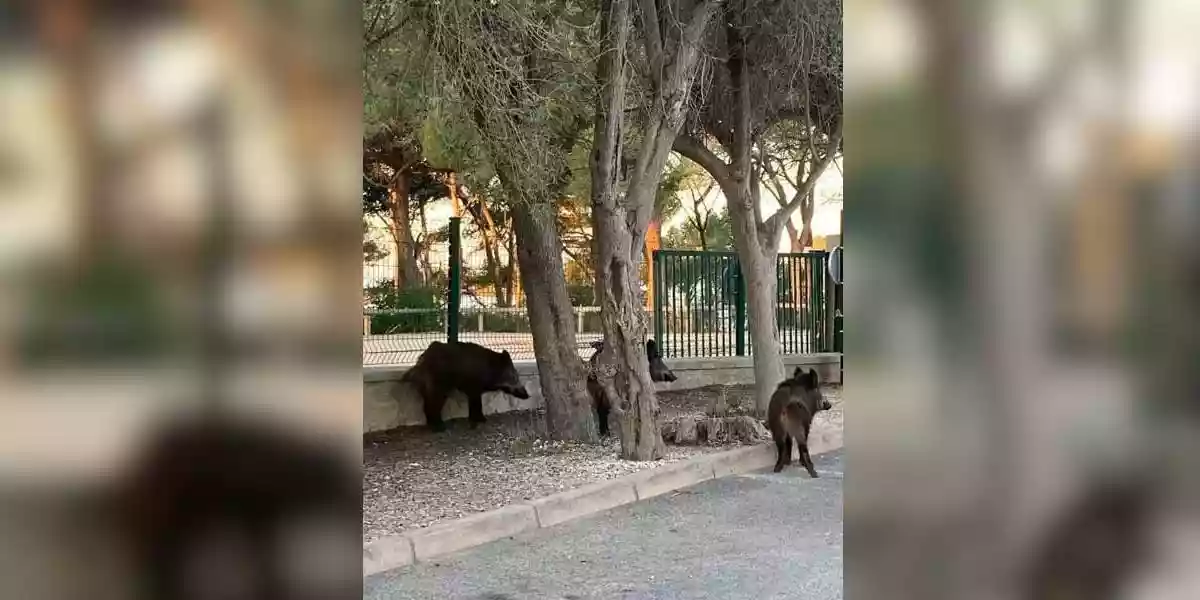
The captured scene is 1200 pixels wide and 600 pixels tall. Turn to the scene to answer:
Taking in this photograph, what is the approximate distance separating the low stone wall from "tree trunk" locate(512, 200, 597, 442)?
1701 millimetres

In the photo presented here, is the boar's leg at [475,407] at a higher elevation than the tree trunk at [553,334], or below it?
below

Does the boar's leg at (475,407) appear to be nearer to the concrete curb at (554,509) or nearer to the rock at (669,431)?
the rock at (669,431)

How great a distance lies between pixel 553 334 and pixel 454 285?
80.0 inches

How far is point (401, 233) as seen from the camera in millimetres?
12219

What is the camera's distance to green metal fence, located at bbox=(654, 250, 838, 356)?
1322 centimetres

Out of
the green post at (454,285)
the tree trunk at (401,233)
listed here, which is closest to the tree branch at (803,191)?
the green post at (454,285)

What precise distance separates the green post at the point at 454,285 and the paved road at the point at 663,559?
4431 mm

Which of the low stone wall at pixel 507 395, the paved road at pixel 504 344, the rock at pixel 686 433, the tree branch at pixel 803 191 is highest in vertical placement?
the tree branch at pixel 803 191

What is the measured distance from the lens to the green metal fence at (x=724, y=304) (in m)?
13.2

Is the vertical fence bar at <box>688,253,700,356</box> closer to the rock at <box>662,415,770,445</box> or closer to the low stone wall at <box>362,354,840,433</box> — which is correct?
the low stone wall at <box>362,354,840,433</box>

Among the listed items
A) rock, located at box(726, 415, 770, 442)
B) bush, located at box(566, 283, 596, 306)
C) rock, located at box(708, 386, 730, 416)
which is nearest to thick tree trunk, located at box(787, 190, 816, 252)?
bush, located at box(566, 283, 596, 306)

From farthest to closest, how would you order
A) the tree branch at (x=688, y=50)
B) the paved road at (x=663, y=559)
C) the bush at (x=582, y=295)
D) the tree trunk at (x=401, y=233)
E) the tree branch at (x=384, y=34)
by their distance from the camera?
the bush at (x=582, y=295)
the tree trunk at (x=401, y=233)
the tree branch at (x=688, y=50)
the tree branch at (x=384, y=34)
the paved road at (x=663, y=559)
